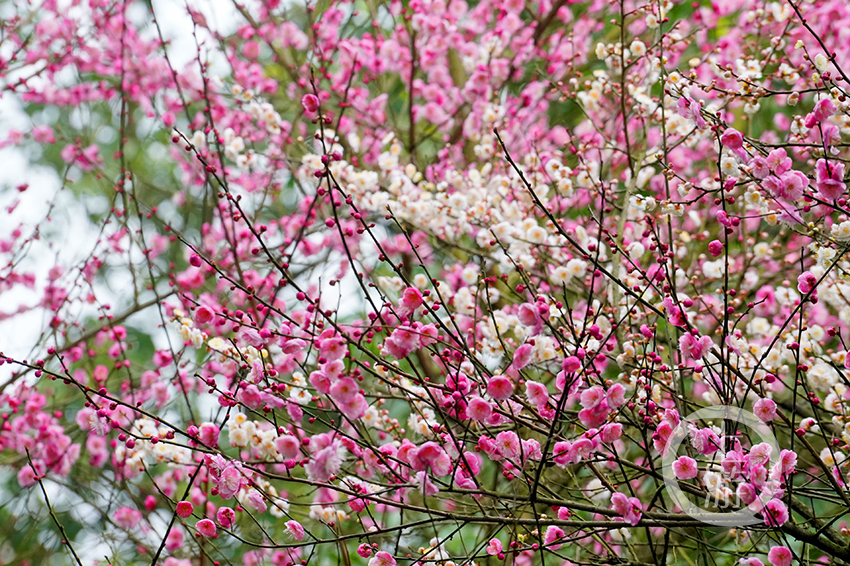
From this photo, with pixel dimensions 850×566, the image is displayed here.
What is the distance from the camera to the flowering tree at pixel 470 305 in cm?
159

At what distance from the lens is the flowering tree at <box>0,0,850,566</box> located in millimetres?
1586

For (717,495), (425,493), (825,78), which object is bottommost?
(425,493)

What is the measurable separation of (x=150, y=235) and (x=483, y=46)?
282 centimetres

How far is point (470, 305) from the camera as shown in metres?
2.86

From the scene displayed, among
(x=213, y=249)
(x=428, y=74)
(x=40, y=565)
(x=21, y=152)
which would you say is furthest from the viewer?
(x=21, y=152)

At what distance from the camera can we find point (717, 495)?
61.2 inches

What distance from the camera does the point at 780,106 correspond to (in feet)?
16.4

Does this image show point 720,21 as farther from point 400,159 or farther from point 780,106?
point 400,159

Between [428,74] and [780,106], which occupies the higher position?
[780,106]

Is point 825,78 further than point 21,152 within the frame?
No

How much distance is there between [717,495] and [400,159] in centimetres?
Result: 309

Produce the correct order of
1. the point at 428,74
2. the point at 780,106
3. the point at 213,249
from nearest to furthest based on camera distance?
the point at 213,249
the point at 428,74
the point at 780,106

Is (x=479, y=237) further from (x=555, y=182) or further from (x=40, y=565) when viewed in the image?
(x=40, y=565)

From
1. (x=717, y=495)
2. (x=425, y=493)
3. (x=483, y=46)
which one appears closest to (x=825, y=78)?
(x=717, y=495)
